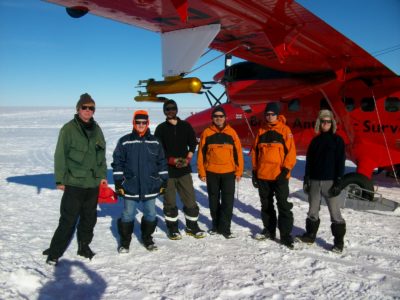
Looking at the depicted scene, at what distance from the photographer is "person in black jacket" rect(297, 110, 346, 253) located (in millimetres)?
4121

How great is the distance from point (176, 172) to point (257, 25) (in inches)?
90.9

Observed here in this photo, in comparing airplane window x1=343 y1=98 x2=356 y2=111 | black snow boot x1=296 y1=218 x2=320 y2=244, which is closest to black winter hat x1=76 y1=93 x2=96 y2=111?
black snow boot x1=296 y1=218 x2=320 y2=244

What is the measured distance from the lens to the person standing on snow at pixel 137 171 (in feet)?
13.1

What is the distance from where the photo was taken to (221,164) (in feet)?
15.2

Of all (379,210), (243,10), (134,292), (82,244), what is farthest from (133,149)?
(379,210)

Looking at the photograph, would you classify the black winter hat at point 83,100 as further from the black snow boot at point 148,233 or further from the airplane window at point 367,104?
the airplane window at point 367,104

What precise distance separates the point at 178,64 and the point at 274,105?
1.42 metres

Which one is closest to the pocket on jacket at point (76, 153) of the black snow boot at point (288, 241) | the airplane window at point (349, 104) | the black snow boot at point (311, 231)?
the black snow boot at point (288, 241)

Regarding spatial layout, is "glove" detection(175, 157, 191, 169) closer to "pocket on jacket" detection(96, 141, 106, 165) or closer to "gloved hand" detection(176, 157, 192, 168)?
"gloved hand" detection(176, 157, 192, 168)

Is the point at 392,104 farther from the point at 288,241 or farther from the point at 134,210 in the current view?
the point at 134,210

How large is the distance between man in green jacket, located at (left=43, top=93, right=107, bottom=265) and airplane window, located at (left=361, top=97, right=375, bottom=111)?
6.21 metres

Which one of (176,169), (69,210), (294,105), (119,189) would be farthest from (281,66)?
(69,210)

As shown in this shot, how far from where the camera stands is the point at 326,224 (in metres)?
5.25

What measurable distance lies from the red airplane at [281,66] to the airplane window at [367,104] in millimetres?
21
